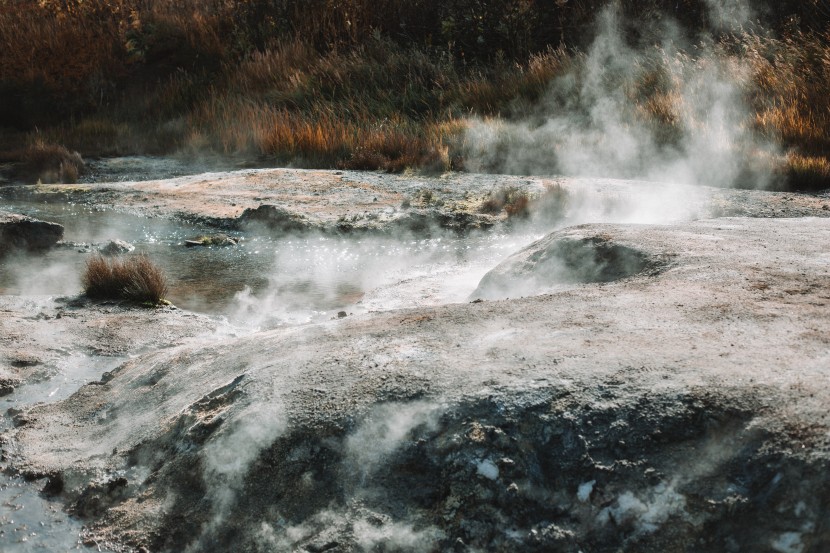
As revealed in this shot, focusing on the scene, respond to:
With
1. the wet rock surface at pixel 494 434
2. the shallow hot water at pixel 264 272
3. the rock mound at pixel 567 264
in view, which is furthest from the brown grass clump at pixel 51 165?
the wet rock surface at pixel 494 434

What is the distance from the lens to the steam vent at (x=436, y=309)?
260cm

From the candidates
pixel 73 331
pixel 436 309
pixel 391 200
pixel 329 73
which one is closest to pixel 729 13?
pixel 329 73

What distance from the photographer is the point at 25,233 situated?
719 centimetres

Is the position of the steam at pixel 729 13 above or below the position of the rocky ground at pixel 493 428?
above

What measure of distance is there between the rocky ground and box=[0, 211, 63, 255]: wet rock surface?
3364mm

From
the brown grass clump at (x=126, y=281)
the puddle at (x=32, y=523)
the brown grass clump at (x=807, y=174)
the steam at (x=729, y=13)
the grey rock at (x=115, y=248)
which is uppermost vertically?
the steam at (x=729, y=13)

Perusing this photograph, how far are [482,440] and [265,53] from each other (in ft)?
41.7

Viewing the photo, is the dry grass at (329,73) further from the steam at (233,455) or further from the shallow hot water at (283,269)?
the steam at (233,455)

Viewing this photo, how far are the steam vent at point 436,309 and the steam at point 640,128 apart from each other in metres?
0.04

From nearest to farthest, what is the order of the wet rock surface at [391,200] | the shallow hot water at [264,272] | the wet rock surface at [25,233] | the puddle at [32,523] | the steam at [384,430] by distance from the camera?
the steam at [384,430], the puddle at [32,523], the shallow hot water at [264,272], the wet rock surface at [25,233], the wet rock surface at [391,200]

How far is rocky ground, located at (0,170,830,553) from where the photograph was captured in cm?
246

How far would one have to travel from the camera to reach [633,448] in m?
2.60

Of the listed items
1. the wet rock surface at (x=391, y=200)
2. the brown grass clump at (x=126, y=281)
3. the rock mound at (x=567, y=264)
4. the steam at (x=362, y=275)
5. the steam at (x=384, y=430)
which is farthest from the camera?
the wet rock surface at (x=391, y=200)

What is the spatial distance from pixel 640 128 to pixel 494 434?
25.1 feet
